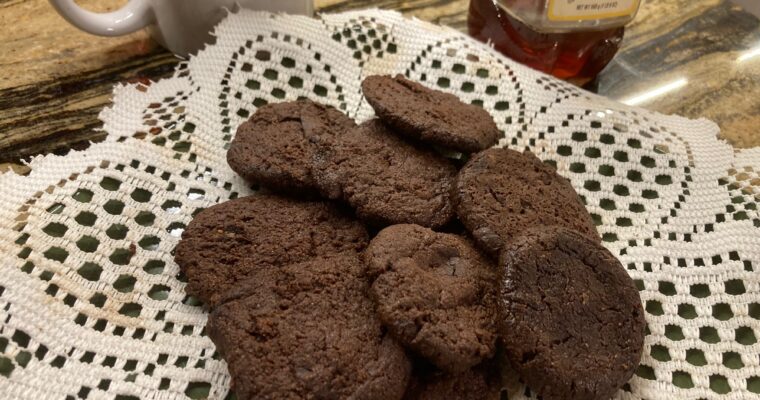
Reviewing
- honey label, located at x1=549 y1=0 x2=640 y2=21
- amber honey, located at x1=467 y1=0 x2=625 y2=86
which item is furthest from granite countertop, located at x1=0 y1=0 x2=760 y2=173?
honey label, located at x1=549 y1=0 x2=640 y2=21

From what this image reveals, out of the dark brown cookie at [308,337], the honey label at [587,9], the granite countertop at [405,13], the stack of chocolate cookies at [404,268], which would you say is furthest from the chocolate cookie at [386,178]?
the granite countertop at [405,13]

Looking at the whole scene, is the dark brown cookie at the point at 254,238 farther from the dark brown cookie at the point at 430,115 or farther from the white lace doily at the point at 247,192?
the dark brown cookie at the point at 430,115

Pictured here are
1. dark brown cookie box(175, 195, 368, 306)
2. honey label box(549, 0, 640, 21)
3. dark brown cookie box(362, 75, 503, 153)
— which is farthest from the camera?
honey label box(549, 0, 640, 21)

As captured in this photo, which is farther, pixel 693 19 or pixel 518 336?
pixel 693 19

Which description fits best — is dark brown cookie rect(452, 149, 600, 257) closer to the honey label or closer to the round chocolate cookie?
the round chocolate cookie

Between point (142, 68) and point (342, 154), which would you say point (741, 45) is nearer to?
point (342, 154)

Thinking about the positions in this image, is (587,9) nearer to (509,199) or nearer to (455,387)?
(509,199)

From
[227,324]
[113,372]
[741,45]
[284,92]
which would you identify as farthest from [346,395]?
[741,45]
